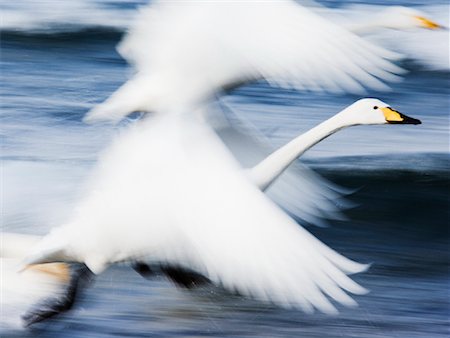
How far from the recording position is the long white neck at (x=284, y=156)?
15.2 ft

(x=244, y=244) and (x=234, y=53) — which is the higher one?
(x=234, y=53)

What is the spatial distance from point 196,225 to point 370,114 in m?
1.37

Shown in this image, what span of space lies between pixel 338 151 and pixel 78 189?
4.81 ft

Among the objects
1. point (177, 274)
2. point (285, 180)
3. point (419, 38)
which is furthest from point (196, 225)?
point (419, 38)

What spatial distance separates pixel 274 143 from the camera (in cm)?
702

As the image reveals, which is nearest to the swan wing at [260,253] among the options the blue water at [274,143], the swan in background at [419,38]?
the blue water at [274,143]

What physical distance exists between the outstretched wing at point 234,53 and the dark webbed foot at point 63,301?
0.70 meters

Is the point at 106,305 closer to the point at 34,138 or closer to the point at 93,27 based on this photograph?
the point at 34,138

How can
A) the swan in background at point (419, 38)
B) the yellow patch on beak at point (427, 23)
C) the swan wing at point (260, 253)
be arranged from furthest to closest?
the swan in background at point (419, 38) < the yellow patch on beak at point (427, 23) < the swan wing at point (260, 253)

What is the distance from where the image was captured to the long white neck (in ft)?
15.2

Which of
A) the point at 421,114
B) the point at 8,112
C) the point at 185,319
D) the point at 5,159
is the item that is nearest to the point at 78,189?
the point at 5,159

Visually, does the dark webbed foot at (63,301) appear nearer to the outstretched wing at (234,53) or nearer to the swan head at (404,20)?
the outstretched wing at (234,53)

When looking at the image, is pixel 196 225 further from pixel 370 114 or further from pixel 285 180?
pixel 285 180

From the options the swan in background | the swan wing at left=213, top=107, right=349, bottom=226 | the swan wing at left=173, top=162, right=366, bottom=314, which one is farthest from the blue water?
the swan wing at left=173, top=162, right=366, bottom=314
